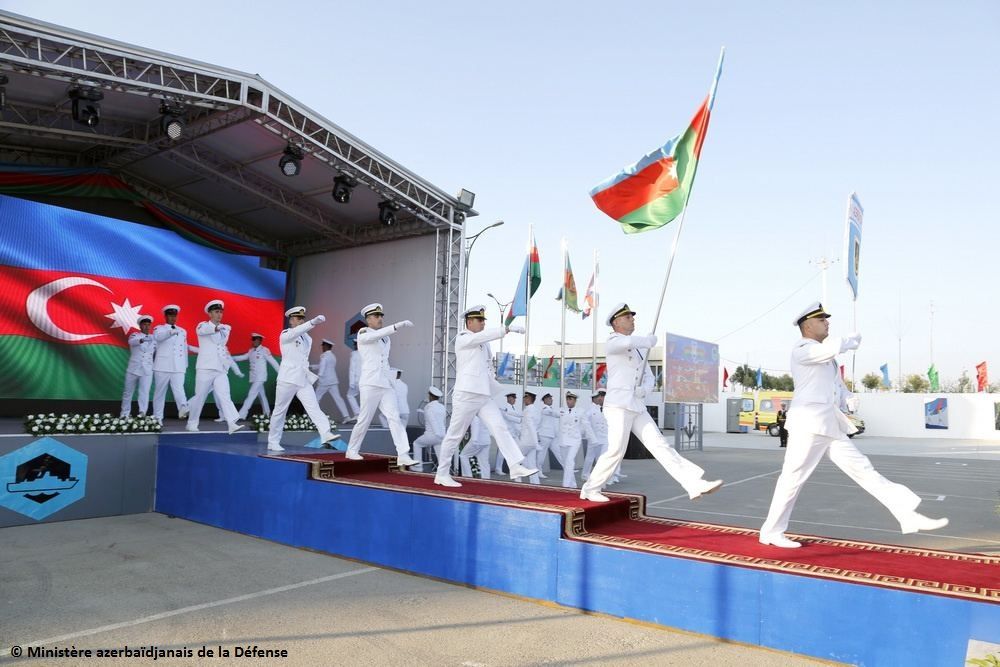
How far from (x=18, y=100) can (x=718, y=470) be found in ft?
46.5

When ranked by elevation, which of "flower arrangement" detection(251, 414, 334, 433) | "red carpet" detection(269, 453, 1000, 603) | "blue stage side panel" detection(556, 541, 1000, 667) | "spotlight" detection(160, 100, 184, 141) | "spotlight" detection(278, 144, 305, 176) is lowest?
"blue stage side panel" detection(556, 541, 1000, 667)

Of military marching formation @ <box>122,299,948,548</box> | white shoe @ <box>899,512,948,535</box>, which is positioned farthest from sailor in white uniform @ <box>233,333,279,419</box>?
white shoe @ <box>899,512,948,535</box>

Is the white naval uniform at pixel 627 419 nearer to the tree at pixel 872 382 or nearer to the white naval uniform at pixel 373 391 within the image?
the white naval uniform at pixel 373 391

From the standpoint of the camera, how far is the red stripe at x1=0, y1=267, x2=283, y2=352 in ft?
33.3

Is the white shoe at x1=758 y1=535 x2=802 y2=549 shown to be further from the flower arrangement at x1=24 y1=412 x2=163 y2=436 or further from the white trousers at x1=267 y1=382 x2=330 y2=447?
the flower arrangement at x1=24 y1=412 x2=163 y2=436

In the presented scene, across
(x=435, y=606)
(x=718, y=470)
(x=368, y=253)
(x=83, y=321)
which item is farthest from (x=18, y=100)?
(x=718, y=470)

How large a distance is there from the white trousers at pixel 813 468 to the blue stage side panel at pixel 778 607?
69 centimetres

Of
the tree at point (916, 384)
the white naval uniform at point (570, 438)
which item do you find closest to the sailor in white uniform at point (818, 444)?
the white naval uniform at point (570, 438)

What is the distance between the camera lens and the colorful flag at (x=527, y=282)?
13.1 meters

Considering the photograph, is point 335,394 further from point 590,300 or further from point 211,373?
point 590,300

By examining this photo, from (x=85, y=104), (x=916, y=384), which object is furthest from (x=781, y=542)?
(x=916, y=384)

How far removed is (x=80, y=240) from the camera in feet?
36.7

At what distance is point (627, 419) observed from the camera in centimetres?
505

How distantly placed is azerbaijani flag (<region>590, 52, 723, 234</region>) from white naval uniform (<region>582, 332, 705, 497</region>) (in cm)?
132
